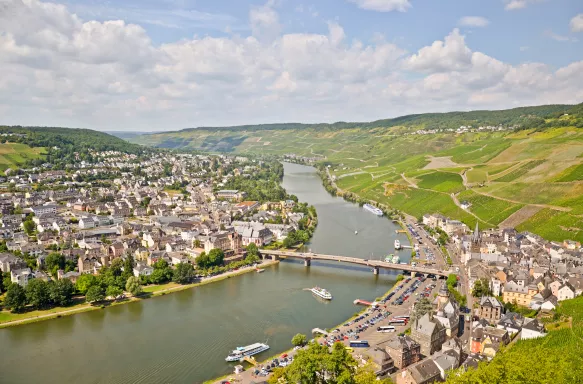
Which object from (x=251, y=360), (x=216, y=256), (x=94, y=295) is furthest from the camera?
(x=216, y=256)

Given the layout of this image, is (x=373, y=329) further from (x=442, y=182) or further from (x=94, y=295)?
(x=442, y=182)

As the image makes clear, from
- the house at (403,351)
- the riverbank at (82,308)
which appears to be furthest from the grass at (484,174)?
the riverbank at (82,308)

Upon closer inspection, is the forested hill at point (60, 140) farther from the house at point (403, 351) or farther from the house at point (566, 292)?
the house at point (566, 292)

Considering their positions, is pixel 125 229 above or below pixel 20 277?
above

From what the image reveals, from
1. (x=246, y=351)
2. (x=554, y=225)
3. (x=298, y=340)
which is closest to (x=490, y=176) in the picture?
(x=554, y=225)

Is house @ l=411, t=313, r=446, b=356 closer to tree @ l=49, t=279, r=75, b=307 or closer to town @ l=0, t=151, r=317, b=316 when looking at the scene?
town @ l=0, t=151, r=317, b=316
